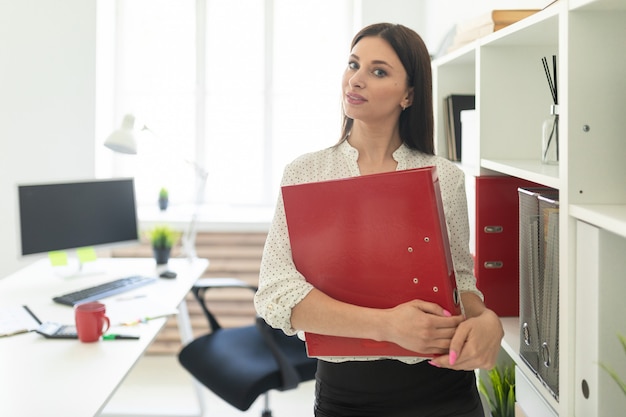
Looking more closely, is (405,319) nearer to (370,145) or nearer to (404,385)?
(404,385)

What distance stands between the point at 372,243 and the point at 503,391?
877 mm

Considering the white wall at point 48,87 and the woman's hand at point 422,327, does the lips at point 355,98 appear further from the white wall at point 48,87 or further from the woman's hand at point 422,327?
the white wall at point 48,87

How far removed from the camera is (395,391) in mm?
1441

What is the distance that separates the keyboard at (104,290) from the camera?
2.56m

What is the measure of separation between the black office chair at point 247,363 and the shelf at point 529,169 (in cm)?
118

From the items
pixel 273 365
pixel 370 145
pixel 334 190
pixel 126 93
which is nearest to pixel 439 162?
pixel 370 145

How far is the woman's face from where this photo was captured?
147 centimetres

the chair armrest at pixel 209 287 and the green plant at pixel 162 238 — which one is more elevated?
the green plant at pixel 162 238

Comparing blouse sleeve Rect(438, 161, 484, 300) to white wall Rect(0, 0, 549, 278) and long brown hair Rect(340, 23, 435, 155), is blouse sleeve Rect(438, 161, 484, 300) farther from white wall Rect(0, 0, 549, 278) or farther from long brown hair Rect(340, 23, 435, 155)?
white wall Rect(0, 0, 549, 278)

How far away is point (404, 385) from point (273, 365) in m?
Result: 1.22

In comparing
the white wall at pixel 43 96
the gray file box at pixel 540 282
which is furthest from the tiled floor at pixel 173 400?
the gray file box at pixel 540 282

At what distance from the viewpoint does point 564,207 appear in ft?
3.99

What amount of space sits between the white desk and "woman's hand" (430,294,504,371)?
3.00ft

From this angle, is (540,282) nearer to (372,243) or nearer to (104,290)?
(372,243)
